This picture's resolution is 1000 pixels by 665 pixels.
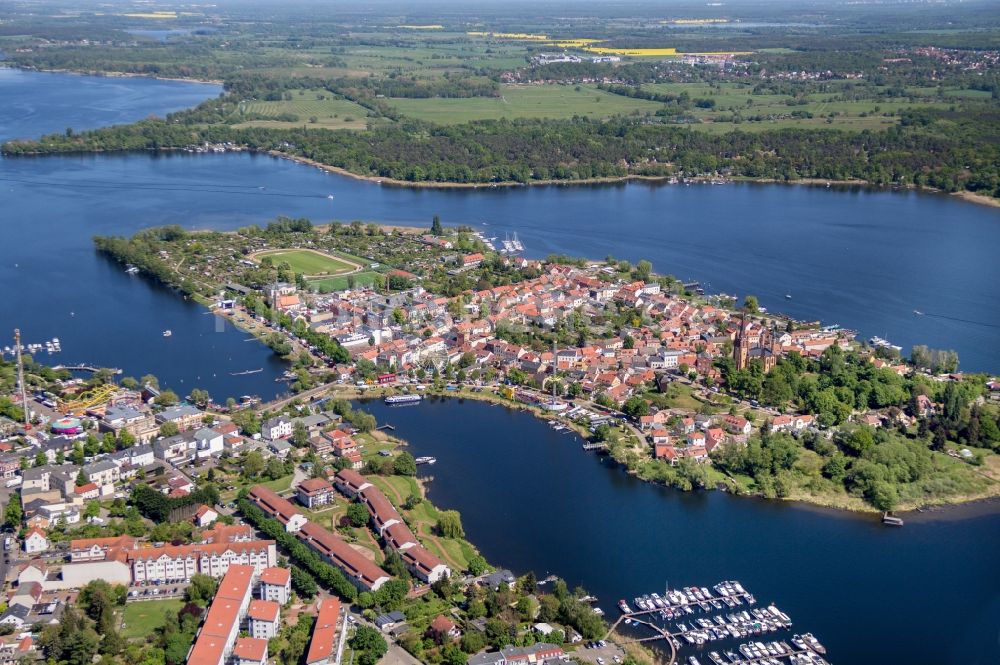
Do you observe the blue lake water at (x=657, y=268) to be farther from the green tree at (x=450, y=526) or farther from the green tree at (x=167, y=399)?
the green tree at (x=167, y=399)

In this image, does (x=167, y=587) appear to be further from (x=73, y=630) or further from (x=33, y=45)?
(x=33, y=45)

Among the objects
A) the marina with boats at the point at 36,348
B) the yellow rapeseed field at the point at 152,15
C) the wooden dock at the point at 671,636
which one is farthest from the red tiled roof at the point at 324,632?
the yellow rapeseed field at the point at 152,15

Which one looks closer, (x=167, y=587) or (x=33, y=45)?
(x=167, y=587)

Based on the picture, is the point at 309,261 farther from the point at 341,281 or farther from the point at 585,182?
the point at 585,182

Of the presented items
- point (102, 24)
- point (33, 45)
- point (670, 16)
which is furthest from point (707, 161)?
point (670, 16)

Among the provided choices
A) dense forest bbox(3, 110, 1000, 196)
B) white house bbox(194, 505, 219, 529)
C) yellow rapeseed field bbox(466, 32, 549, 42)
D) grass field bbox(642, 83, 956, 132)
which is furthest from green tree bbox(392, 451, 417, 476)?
yellow rapeseed field bbox(466, 32, 549, 42)
